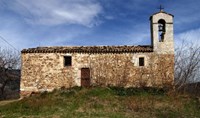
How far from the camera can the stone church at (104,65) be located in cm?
2186

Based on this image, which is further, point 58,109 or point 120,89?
point 120,89

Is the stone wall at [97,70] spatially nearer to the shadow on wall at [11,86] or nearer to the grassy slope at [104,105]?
the grassy slope at [104,105]

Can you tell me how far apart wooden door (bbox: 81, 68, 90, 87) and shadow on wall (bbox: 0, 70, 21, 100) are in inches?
422

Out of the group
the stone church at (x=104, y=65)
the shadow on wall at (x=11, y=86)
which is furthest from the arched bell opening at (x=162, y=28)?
the shadow on wall at (x=11, y=86)

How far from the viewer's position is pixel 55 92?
798 inches

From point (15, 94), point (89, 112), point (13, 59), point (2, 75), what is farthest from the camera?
point (15, 94)

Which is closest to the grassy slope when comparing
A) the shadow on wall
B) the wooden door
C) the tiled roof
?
the wooden door

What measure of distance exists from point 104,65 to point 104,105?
5.75m

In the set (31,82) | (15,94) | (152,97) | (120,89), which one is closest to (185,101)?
(152,97)

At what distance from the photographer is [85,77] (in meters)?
22.2

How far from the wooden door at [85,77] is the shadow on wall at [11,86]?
10.7m

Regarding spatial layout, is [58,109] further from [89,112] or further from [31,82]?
[31,82]

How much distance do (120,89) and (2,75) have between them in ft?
46.7

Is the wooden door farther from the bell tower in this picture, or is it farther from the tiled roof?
the bell tower
